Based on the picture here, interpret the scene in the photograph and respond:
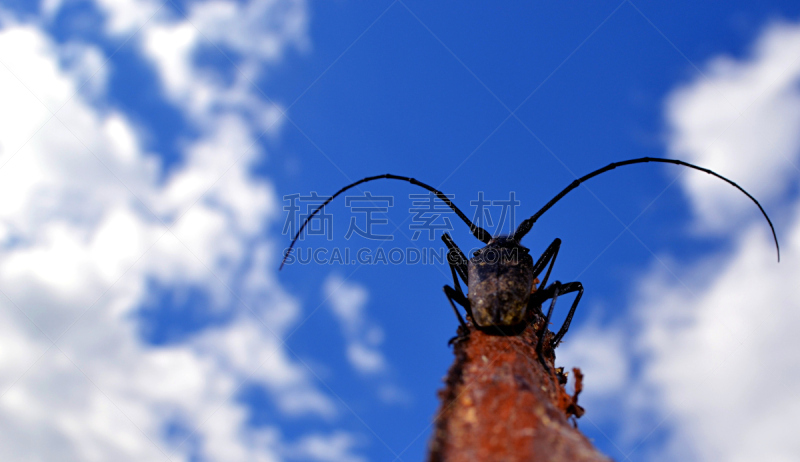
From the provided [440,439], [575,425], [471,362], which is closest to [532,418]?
[440,439]

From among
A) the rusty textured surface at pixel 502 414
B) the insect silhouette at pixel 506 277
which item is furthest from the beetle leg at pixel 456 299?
the rusty textured surface at pixel 502 414

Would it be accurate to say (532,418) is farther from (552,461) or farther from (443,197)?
(443,197)

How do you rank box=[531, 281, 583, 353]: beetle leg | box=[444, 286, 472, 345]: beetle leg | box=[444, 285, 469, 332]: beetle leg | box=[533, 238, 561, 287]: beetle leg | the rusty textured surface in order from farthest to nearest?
1. box=[533, 238, 561, 287]: beetle leg
2. box=[531, 281, 583, 353]: beetle leg
3. box=[444, 285, 469, 332]: beetle leg
4. box=[444, 286, 472, 345]: beetle leg
5. the rusty textured surface

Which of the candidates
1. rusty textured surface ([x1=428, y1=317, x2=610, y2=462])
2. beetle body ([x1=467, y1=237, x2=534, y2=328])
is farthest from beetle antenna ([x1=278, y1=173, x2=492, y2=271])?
rusty textured surface ([x1=428, y1=317, x2=610, y2=462])

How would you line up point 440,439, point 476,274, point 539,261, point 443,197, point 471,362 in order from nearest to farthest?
1. point 440,439
2. point 471,362
3. point 476,274
4. point 539,261
5. point 443,197

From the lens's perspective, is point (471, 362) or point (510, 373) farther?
point (471, 362)

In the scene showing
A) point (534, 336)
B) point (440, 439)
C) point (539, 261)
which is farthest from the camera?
point (539, 261)

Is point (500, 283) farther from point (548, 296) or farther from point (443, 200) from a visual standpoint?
point (443, 200)

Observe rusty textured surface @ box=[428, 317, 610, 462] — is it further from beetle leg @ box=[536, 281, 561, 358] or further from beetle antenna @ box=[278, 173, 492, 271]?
beetle antenna @ box=[278, 173, 492, 271]
